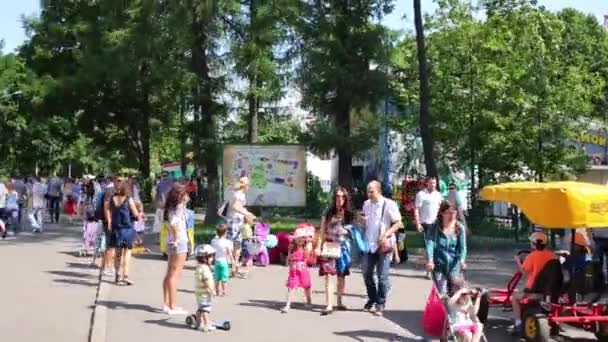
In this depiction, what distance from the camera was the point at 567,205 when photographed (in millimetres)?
9523

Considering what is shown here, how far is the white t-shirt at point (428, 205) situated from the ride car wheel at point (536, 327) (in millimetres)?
5831

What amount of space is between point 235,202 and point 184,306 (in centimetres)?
284

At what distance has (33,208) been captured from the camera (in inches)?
987

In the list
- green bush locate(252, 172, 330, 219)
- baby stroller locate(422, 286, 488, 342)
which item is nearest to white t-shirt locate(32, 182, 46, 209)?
green bush locate(252, 172, 330, 219)

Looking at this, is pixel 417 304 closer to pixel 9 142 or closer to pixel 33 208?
pixel 33 208

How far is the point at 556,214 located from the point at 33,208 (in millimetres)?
18774

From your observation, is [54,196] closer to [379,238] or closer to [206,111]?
[206,111]

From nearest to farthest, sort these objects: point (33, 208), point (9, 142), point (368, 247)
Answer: point (368, 247) → point (33, 208) → point (9, 142)

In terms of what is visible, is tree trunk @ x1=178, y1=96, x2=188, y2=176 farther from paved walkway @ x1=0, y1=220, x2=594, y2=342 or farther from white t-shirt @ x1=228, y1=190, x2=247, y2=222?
white t-shirt @ x1=228, y1=190, x2=247, y2=222

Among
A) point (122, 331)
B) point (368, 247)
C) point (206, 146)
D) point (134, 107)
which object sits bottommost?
point (122, 331)

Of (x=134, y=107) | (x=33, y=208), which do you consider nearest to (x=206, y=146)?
(x=33, y=208)

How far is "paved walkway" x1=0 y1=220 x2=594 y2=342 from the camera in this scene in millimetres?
9844

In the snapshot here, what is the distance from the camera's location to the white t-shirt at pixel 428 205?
1549 cm

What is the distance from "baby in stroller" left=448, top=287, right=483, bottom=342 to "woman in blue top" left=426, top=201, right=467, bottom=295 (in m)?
0.72
